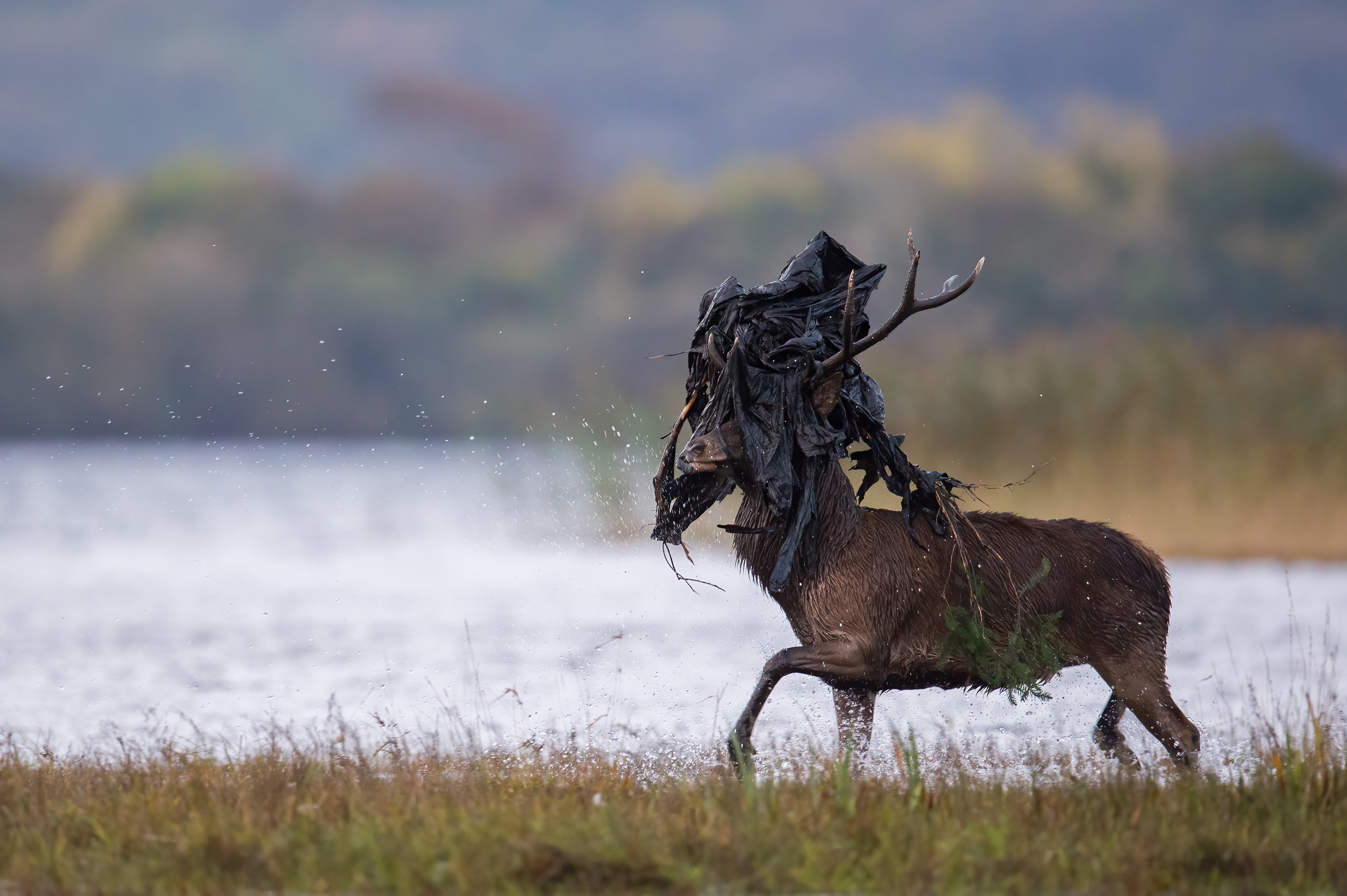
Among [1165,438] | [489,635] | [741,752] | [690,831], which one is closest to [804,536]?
[741,752]

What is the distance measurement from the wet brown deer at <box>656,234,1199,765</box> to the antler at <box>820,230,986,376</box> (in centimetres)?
1

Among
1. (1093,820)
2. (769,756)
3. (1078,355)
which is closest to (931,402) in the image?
(1078,355)

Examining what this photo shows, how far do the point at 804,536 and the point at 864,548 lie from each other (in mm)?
298

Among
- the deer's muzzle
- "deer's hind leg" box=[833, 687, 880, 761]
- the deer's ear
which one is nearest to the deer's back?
"deer's hind leg" box=[833, 687, 880, 761]

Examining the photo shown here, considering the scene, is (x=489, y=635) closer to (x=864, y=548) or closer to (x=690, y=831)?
(x=864, y=548)

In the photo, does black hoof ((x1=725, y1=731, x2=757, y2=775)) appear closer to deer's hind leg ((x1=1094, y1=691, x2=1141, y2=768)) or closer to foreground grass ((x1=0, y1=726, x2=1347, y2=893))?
foreground grass ((x1=0, y1=726, x2=1347, y2=893))

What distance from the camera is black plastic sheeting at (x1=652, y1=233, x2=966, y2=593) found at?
6.88m

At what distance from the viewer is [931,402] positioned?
2173 centimetres

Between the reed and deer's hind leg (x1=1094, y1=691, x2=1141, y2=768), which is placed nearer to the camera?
deer's hind leg (x1=1094, y1=691, x2=1141, y2=768)

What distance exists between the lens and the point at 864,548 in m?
7.04

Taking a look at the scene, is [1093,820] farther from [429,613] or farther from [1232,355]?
[1232,355]

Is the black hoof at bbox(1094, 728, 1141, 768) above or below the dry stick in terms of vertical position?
below

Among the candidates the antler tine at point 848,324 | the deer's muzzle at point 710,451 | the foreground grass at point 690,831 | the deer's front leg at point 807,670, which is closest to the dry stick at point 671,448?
the deer's muzzle at point 710,451

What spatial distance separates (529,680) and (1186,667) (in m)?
6.05
